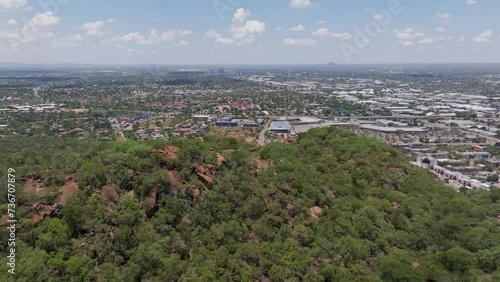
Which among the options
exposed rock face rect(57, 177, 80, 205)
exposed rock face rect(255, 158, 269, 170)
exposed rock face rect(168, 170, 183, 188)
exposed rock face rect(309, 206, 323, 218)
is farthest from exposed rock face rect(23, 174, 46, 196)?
exposed rock face rect(309, 206, 323, 218)

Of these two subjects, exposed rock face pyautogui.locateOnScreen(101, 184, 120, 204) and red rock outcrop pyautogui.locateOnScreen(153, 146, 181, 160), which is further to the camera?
red rock outcrop pyautogui.locateOnScreen(153, 146, 181, 160)

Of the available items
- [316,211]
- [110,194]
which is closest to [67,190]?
[110,194]

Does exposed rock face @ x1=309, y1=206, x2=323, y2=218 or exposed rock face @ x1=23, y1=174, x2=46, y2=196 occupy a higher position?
exposed rock face @ x1=23, y1=174, x2=46, y2=196


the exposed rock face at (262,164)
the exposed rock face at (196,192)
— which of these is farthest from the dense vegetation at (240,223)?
the exposed rock face at (262,164)

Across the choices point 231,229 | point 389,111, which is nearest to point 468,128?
point 389,111

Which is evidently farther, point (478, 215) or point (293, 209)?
point (478, 215)

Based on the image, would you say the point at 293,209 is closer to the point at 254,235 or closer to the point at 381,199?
the point at 254,235

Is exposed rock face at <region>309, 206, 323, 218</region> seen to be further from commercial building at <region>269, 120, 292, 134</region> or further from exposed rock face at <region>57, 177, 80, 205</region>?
commercial building at <region>269, 120, 292, 134</region>
